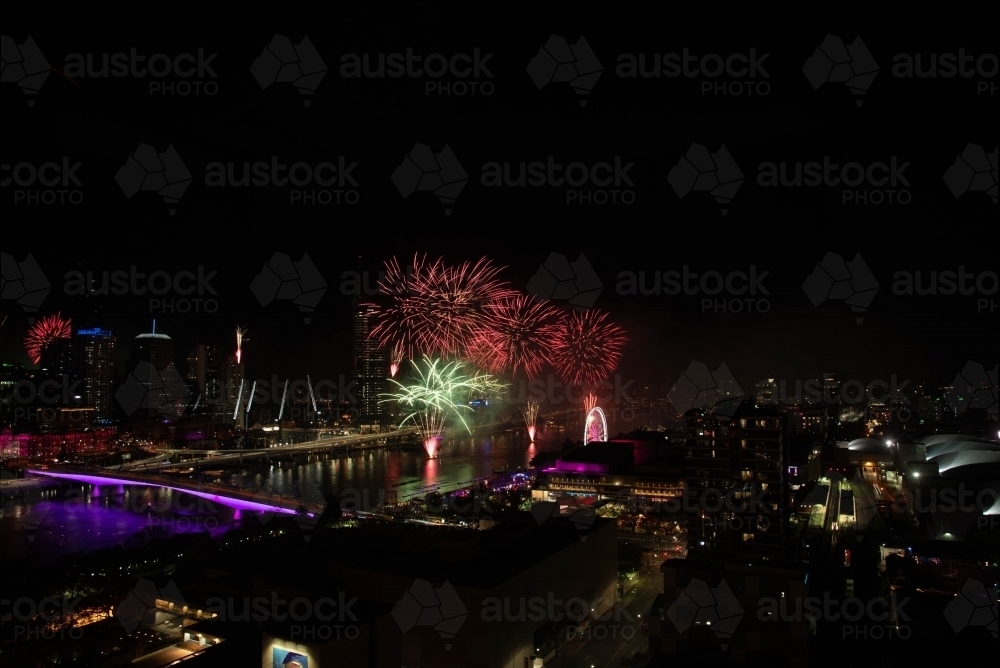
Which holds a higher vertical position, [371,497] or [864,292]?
[864,292]

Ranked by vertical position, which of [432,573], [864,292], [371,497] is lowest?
[371,497]

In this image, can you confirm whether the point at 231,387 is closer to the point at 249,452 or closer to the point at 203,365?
the point at 203,365

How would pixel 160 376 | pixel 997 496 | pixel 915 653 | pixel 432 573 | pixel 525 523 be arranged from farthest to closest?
1. pixel 160 376
2. pixel 997 496
3. pixel 525 523
4. pixel 432 573
5. pixel 915 653

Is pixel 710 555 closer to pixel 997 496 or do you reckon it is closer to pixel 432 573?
pixel 432 573

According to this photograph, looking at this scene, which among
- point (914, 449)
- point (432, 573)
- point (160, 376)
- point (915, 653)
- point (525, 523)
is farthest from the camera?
point (160, 376)

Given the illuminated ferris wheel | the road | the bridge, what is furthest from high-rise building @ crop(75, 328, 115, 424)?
the road

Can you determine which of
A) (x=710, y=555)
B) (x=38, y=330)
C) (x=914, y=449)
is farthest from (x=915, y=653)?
(x=38, y=330)
